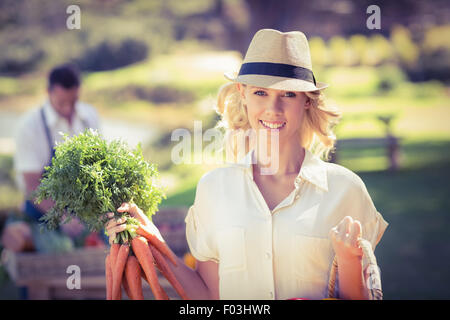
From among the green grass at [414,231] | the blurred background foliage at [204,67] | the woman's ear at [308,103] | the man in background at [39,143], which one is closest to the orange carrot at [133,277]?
the woman's ear at [308,103]

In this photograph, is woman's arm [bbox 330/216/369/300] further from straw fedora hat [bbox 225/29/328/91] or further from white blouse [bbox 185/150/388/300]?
straw fedora hat [bbox 225/29/328/91]

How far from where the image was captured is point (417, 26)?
7598mm

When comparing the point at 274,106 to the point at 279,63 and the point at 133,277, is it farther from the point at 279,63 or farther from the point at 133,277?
the point at 133,277

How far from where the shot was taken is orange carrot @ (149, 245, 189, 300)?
2.11 metres

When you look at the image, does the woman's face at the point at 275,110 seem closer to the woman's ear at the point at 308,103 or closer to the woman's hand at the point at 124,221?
the woman's ear at the point at 308,103

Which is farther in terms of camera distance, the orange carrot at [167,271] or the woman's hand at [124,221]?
the orange carrot at [167,271]

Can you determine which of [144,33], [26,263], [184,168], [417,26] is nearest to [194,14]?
[144,33]

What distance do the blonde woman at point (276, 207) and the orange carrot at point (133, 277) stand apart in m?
0.12

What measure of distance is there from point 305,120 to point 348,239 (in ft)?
2.13

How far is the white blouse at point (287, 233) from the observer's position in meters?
2.06

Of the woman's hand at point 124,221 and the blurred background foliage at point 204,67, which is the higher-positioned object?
the blurred background foliage at point 204,67

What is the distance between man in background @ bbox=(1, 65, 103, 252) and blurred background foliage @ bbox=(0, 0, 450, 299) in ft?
9.11

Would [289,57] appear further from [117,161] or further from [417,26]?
[417,26]

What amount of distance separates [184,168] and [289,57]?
18.0 ft
